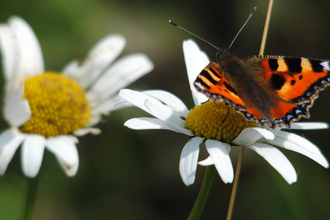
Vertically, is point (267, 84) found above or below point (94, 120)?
above

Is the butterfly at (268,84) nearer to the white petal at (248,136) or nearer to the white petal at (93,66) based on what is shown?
the white petal at (248,136)

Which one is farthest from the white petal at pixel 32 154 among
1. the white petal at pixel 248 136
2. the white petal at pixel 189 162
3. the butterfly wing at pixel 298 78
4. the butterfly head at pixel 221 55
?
the butterfly wing at pixel 298 78

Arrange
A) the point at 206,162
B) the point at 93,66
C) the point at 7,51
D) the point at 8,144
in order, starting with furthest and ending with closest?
the point at 93,66
the point at 7,51
the point at 8,144
the point at 206,162

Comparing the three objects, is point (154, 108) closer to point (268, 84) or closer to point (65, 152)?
point (65, 152)

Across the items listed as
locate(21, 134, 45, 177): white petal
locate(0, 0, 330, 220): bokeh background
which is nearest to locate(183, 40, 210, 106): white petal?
locate(0, 0, 330, 220): bokeh background

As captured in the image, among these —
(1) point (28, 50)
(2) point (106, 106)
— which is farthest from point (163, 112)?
(1) point (28, 50)

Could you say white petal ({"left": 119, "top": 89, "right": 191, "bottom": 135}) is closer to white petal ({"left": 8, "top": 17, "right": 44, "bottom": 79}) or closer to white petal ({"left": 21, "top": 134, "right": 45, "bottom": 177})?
white petal ({"left": 21, "top": 134, "right": 45, "bottom": 177})

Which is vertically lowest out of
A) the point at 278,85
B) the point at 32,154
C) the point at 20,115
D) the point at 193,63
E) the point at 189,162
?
the point at 32,154
